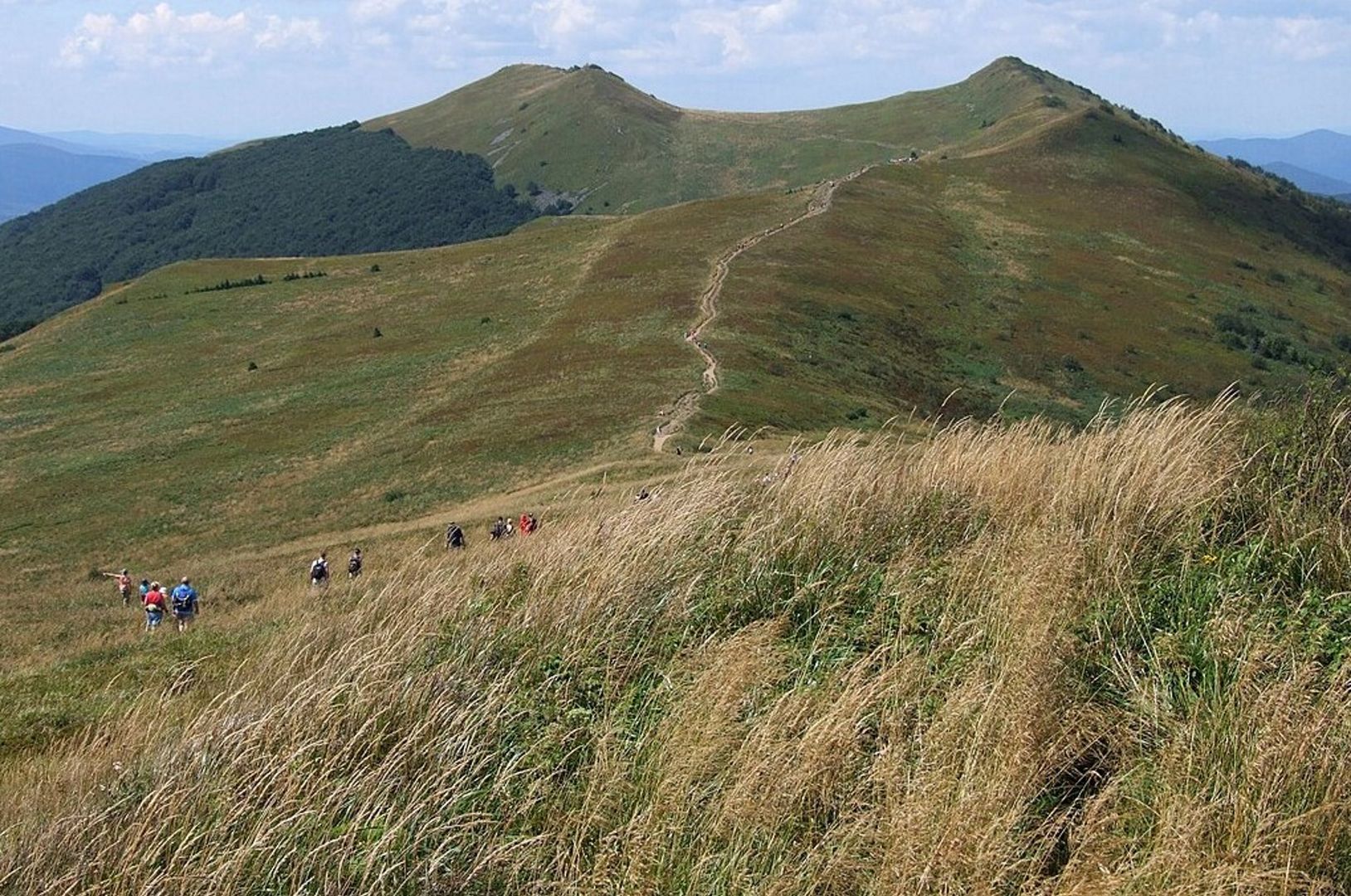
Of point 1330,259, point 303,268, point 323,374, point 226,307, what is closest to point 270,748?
point 323,374

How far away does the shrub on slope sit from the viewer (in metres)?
3.99

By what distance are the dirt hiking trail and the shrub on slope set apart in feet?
88.5

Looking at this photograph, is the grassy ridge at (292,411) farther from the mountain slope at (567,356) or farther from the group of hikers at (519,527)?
the group of hikers at (519,527)

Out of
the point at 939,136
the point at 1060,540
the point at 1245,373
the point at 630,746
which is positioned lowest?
the point at 1245,373

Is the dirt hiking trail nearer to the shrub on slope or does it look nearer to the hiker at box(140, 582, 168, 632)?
the hiker at box(140, 582, 168, 632)

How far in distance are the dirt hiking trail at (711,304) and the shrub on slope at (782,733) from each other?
27.0 metres

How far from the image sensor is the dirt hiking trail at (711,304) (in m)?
35.7

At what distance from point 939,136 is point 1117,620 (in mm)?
161381

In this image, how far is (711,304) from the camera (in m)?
54.5

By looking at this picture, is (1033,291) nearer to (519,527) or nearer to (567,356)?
(567,356)

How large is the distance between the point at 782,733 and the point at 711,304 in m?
50.7

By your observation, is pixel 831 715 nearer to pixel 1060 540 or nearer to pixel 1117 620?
pixel 1117 620

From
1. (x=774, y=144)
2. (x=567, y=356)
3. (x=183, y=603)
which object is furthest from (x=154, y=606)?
(x=774, y=144)

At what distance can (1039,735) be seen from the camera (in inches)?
180
